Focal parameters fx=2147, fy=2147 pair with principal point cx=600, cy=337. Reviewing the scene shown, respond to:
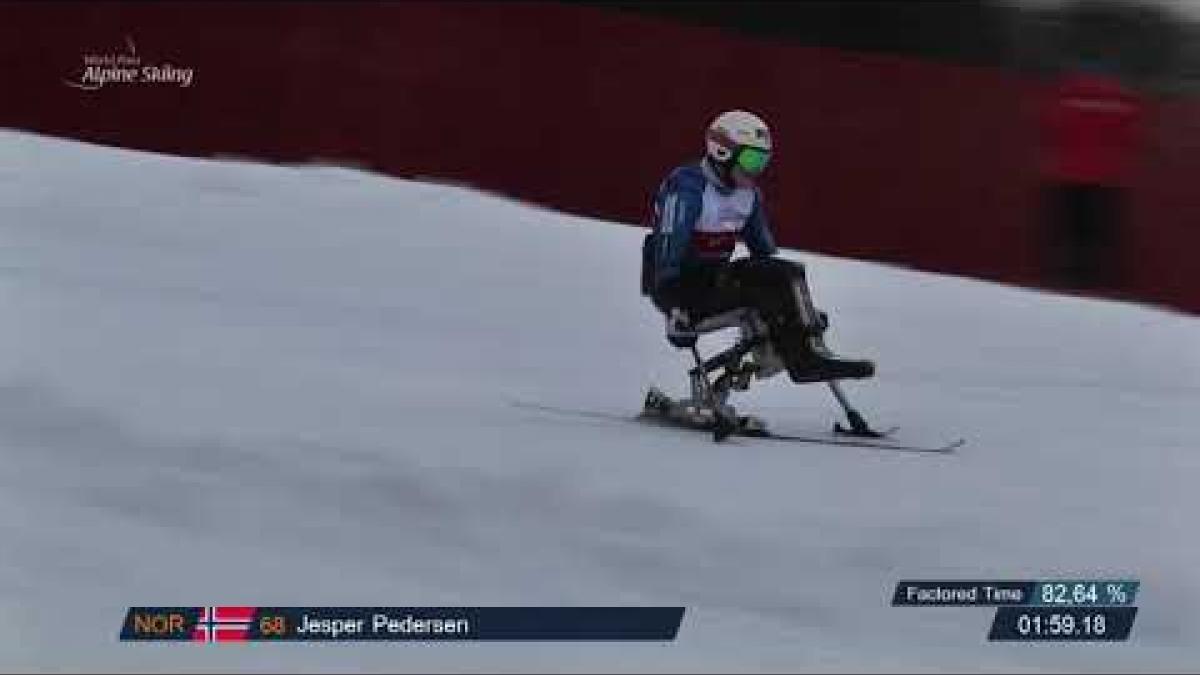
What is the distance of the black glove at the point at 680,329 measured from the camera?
7.45 metres

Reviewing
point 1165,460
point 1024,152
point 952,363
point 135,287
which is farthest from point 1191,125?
point 135,287

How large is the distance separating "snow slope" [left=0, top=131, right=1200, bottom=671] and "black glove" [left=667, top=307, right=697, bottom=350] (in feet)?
1.09

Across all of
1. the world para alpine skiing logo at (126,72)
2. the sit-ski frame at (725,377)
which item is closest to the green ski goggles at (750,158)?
the sit-ski frame at (725,377)

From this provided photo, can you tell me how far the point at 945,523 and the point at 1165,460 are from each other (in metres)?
1.51

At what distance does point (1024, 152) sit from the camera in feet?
38.8

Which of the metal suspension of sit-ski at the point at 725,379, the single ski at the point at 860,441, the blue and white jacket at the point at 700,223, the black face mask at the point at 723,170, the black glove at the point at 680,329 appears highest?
the black face mask at the point at 723,170

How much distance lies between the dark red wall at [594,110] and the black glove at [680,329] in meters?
3.97

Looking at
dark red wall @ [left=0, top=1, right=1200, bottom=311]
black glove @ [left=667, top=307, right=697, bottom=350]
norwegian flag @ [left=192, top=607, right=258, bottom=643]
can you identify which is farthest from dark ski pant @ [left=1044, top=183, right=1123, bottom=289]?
norwegian flag @ [left=192, top=607, right=258, bottom=643]

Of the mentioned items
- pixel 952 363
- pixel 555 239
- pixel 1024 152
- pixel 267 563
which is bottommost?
pixel 267 563

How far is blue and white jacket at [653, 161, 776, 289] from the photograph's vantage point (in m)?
7.27

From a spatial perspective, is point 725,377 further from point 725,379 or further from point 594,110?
point 594,110

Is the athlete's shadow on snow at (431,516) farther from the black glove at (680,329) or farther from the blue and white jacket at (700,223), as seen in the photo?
the blue and white jacket at (700,223)

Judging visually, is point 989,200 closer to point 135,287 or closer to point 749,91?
point 749,91

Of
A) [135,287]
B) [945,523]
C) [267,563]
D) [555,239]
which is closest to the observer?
[267,563]
